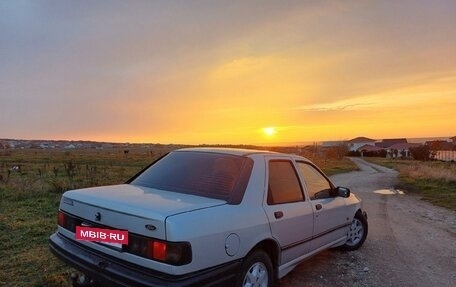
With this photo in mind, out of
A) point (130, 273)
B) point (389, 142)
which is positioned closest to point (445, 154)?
point (389, 142)

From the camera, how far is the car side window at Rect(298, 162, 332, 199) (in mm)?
5047

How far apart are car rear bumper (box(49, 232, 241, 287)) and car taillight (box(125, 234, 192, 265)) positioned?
0.12 metres

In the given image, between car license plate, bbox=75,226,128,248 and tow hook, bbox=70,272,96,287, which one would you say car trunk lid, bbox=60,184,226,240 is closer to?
car license plate, bbox=75,226,128,248

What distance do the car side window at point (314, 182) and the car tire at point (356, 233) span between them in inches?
50.0

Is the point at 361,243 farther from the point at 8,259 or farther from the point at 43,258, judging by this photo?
the point at 8,259

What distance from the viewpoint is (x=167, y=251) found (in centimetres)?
310

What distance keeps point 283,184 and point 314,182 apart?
89 centimetres

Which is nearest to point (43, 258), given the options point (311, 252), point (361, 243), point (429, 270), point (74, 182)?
point (311, 252)

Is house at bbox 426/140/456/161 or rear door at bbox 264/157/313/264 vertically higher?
house at bbox 426/140/456/161

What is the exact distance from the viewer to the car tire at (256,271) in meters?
3.63

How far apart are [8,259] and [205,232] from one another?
3.75 metres

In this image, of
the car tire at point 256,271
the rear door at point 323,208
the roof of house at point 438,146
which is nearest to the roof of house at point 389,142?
the roof of house at point 438,146

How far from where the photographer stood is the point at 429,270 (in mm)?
5605

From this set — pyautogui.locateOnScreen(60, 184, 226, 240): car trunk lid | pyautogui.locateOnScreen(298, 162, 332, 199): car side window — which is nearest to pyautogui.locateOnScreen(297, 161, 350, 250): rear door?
pyautogui.locateOnScreen(298, 162, 332, 199): car side window
